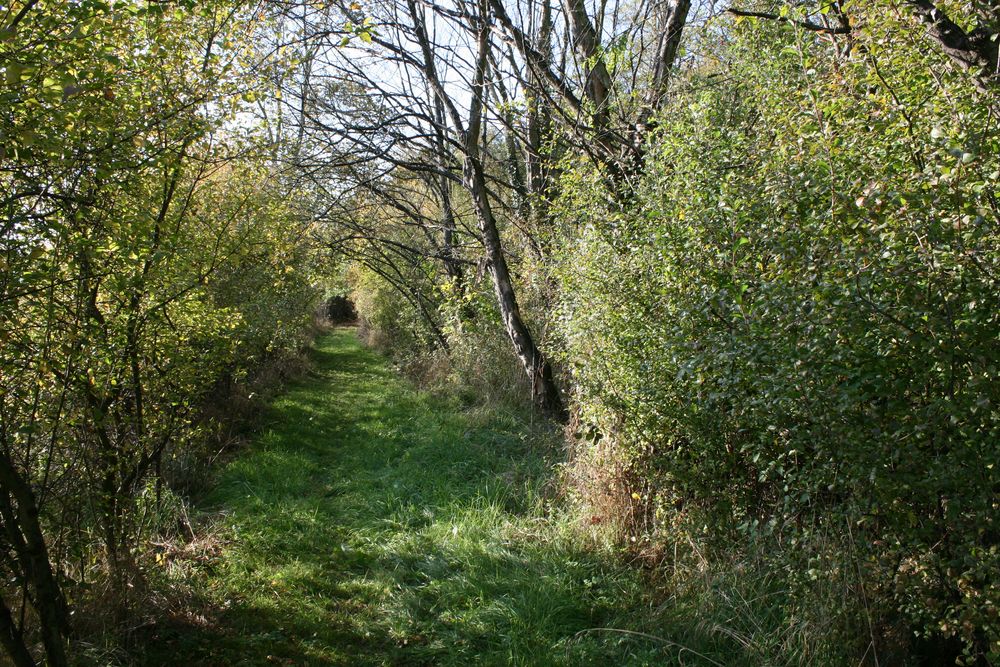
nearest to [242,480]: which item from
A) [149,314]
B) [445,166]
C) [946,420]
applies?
[149,314]

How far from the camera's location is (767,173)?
3.61 m

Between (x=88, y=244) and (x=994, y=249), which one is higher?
(x=88, y=244)

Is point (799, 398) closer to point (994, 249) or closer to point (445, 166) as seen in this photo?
point (994, 249)

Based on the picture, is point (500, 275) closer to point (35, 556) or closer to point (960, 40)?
point (960, 40)

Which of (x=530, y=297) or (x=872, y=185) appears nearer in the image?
(x=872, y=185)

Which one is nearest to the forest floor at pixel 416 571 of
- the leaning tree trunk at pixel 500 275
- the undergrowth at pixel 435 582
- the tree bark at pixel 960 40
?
the undergrowth at pixel 435 582

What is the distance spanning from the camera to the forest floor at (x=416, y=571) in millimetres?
4023

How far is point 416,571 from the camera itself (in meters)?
5.29

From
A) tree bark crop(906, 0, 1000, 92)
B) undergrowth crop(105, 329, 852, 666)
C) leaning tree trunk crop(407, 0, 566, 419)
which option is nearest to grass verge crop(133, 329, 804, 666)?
undergrowth crop(105, 329, 852, 666)

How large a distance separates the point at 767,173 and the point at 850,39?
1.40 m

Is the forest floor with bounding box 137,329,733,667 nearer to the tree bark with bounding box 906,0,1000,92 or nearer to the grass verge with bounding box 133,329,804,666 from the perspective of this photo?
the grass verge with bounding box 133,329,804,666

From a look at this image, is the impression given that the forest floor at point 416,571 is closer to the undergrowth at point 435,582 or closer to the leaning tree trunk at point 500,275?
the undergrowth at point 435,582

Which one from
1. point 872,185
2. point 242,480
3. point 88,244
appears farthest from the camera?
point 242,480

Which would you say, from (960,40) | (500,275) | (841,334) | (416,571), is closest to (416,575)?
(416,571)
